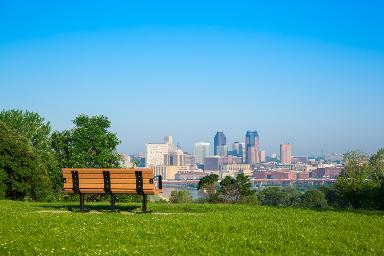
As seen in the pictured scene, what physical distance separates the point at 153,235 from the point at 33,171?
19.0 meters

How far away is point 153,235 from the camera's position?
916 centimetres

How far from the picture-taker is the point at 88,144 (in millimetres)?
31094

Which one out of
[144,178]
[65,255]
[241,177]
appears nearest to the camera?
[65,255]

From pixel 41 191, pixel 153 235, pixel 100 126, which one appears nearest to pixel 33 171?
pixel 41 191

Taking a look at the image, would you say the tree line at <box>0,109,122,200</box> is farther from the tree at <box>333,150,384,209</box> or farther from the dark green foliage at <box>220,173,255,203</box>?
the tree at <box>333,150,384,209</box>

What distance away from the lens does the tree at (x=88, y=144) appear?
1222 inches

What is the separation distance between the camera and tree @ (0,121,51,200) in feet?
83.5

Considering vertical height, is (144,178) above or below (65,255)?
above

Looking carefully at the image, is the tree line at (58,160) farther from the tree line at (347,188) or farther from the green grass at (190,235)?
the green grass at (190,235)

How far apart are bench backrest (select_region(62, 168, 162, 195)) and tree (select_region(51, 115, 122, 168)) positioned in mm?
17225

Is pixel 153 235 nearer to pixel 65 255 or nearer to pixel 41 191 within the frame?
pixel 65 255

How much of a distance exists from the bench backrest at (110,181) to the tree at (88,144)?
678 inches

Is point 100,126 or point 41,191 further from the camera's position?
point 100,126

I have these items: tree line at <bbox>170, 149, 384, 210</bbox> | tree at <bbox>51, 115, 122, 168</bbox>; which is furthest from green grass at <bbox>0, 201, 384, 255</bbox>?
tree at <bbox>51, 115, 122, 168</bbox>
